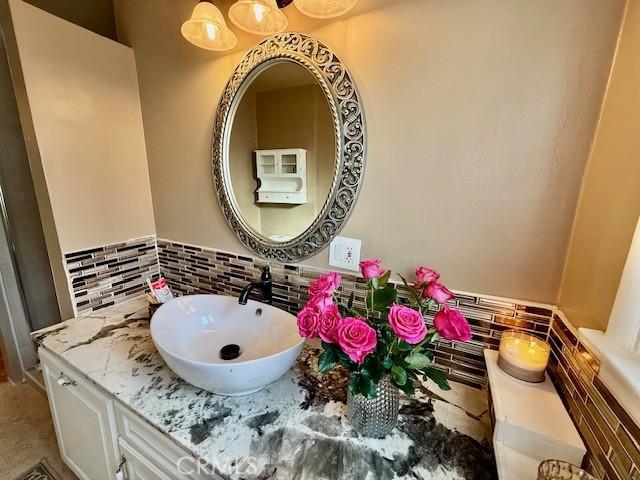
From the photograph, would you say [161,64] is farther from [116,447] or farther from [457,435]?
[457,435]

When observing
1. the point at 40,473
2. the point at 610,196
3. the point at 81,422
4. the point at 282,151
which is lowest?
the point at 40,473

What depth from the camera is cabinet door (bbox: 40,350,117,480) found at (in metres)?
0.88

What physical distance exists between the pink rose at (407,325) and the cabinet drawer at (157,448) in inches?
20.7

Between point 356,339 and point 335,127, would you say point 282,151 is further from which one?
point 356,339

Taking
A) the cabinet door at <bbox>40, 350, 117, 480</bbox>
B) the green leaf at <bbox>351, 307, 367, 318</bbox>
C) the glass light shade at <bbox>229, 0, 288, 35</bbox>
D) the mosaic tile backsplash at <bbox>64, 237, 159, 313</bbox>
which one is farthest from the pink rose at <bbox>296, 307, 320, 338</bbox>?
the mosaic tile backsplash at <bbox>64, 237, 159, 313</bbox>

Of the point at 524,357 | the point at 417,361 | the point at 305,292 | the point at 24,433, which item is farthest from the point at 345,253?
the point at 24,433

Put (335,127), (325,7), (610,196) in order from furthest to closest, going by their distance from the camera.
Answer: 1. (335,127)
2. (325,7)
3. (610,196)

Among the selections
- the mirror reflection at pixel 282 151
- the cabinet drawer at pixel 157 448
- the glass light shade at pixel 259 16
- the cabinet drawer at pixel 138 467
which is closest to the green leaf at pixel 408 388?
the cabinet drawer at pixel 157 448

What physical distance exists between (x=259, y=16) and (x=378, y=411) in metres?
1.12

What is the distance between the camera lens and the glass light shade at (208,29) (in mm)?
872

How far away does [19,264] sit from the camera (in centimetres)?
160

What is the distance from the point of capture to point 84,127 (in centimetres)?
115

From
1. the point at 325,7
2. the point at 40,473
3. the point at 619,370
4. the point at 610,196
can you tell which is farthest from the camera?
the point at 40,473

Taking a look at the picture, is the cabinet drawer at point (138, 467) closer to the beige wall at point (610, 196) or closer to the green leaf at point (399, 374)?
A: the green leaf at point (399, 374)
